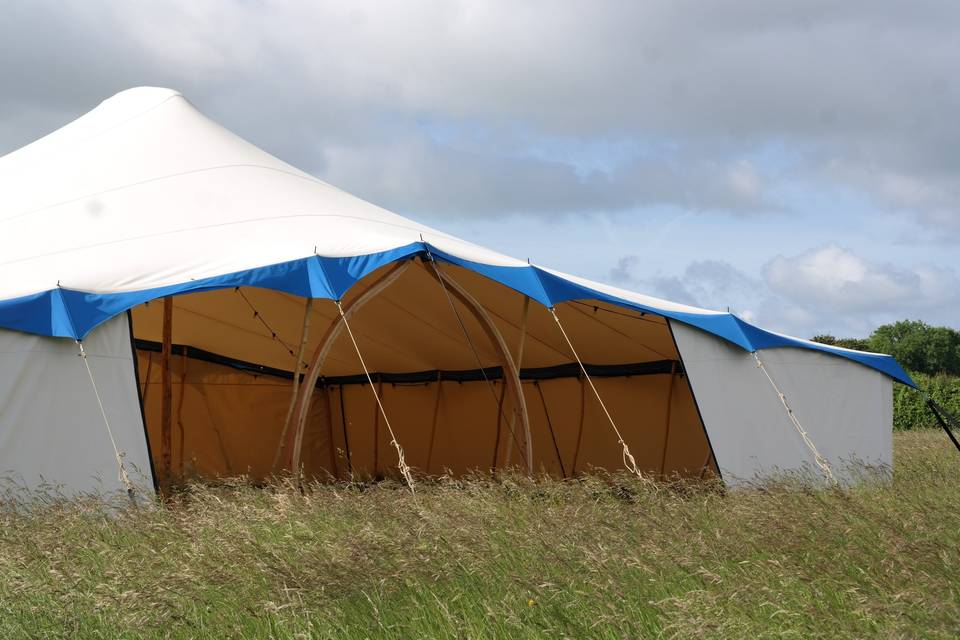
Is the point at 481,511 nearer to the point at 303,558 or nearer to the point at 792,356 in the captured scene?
the point at 303,558

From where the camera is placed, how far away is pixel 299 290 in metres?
6.84

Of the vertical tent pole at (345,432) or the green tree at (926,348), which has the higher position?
the green tree at (926,348)

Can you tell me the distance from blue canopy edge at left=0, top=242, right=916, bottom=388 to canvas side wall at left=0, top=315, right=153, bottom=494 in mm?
130

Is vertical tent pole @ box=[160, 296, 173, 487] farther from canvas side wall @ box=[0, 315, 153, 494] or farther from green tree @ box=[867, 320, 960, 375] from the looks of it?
green tree @ box=[867, 320, 960, 375]

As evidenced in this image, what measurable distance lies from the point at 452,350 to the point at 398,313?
1.21 meters

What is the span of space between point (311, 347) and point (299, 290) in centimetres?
441

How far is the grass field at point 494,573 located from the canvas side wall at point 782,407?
108 inches

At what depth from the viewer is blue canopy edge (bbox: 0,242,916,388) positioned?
640cm

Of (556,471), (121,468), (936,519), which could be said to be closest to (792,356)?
(556,471)

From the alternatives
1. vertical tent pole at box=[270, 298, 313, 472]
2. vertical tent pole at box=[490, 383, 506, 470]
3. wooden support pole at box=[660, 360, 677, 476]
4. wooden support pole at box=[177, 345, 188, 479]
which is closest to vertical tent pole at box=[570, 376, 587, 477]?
vertical tent pole at box=[490, 383, 506, 470]

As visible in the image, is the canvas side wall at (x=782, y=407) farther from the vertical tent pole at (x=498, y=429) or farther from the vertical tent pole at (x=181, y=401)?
the vertical tent pole at (x=181, y=401)

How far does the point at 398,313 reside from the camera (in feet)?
31.8

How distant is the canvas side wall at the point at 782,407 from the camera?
814cm

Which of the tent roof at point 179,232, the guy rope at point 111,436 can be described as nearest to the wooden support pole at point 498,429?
the tent roof at point 179,232
